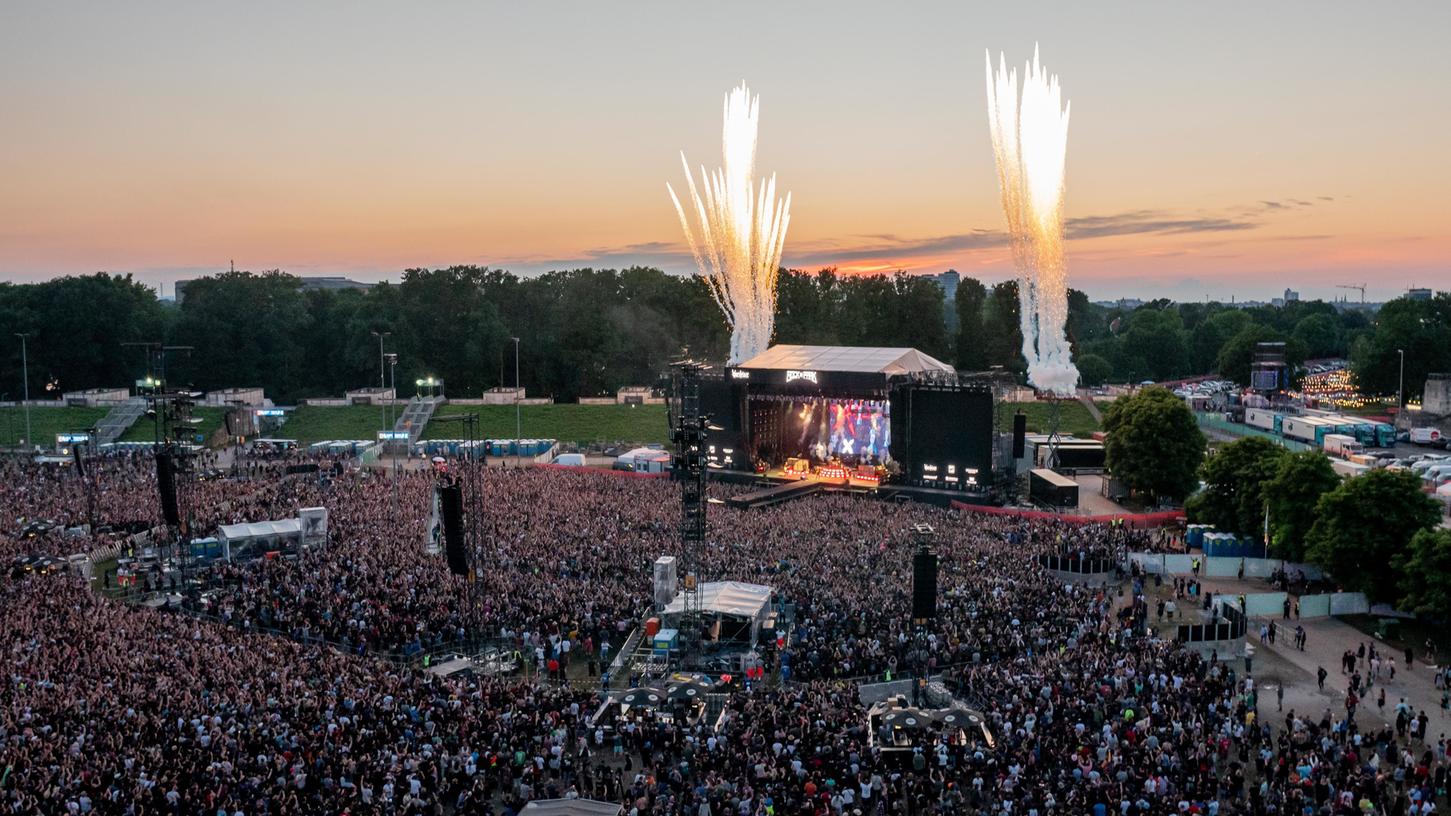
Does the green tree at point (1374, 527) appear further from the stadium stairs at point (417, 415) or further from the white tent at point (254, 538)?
the stadium stairs at point (417, 415)

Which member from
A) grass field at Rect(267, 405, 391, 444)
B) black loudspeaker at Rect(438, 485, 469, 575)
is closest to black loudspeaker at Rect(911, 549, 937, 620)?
black loudspeaker at Rect(438, 485, 469, 575)

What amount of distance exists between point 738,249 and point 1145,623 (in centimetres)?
3514

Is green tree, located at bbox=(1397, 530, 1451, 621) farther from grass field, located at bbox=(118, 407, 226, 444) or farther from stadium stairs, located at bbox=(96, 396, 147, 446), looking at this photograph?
stadium stairs, located at bbox=(96, 396, 147, 446)

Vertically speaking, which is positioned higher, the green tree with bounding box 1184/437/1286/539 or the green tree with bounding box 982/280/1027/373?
the green tree with bounding box 982/280/1027/373

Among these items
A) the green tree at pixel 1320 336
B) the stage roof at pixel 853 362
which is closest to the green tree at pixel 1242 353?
the green tree at pixel 1320 336

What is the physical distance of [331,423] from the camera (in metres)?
61.8

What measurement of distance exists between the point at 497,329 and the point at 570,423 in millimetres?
18479

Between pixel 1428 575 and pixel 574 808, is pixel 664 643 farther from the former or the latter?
pixel 1428 575

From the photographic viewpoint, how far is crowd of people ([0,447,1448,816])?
14.1m

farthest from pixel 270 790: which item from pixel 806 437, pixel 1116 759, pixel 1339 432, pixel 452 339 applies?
pixel 452 339

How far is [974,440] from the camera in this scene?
131ft

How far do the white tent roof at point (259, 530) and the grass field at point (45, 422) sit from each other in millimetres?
33017

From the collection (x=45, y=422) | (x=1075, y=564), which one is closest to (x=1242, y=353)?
(x=1075, y=564)

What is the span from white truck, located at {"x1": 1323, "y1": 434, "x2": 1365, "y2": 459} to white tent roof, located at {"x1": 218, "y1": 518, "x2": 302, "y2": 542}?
43050 mm
